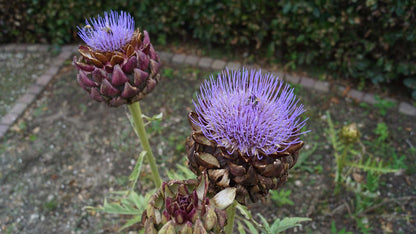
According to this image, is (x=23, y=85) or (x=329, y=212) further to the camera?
(x=23, y=85)

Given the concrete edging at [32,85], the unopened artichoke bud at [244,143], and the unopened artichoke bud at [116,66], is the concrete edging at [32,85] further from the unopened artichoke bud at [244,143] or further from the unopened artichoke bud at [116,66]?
the unopened artichoke bud at [244,143]

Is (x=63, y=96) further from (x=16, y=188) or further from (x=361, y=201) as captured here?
(x=361, y=201)

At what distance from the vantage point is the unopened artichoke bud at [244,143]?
0.87 metres

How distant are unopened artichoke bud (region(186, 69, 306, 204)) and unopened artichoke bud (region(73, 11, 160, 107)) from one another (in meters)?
0.23

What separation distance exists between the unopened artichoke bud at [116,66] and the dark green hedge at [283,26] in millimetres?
1282

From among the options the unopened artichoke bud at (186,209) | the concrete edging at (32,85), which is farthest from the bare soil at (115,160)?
the unopened artichoke bud at (186,209)

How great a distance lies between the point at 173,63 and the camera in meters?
2.65

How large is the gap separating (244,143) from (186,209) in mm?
229

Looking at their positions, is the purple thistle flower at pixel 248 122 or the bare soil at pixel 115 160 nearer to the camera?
the purple thistle flower at pixel 248 122

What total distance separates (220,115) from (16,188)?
145cm

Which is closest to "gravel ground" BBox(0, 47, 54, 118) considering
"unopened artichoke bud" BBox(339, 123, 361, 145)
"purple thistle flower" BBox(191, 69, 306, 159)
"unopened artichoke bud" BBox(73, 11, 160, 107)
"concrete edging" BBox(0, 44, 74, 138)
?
"concrete edging" BBox(0, 44, 74, 138)

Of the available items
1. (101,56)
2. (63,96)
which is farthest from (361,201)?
(63,96)

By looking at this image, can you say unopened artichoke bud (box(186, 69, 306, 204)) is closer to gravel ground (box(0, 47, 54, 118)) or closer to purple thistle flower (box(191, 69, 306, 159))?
purple thistle flower (box(191, 69, 306, 159))

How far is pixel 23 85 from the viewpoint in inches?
101
